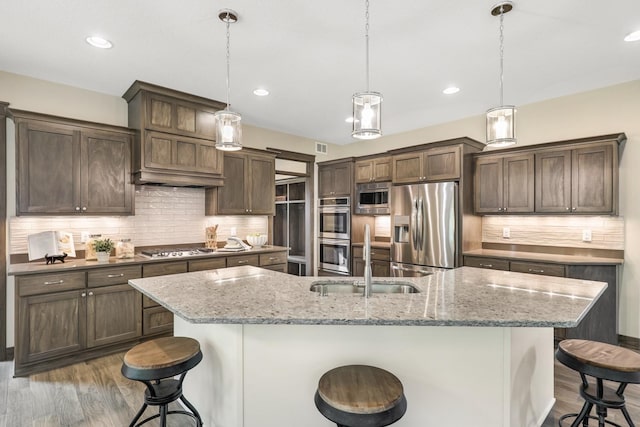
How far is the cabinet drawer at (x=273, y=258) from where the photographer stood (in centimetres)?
459

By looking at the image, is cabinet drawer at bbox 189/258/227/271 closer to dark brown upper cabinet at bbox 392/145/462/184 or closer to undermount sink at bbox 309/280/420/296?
undermount sink at bbox 309/280/420/296

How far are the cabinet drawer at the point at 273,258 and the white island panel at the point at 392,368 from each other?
280 cm

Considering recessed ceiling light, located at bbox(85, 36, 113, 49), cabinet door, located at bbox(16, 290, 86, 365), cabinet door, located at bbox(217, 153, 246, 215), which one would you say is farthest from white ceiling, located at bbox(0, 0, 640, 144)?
cabinet door, located at bbox(16, 290, 86, 365)

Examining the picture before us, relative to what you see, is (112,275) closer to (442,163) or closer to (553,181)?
(442,163)

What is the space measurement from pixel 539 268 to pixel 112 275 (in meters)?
4.51

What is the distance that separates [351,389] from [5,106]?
4.05 meters

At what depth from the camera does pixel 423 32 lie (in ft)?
8.42

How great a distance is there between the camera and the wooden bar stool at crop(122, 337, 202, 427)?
168 cm

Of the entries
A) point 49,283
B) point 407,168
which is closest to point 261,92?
point 407,168

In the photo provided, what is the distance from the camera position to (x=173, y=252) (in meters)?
4.06

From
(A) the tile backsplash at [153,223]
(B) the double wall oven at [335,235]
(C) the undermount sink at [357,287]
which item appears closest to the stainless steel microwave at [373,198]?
(B) the double wall oven at [335,235]

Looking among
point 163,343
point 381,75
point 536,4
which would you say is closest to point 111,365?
point 163,343

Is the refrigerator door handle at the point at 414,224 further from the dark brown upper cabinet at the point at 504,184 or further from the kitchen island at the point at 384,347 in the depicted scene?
the kitchen island at the point at 384,347

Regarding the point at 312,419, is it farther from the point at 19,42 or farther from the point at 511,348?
the point at 19,42
